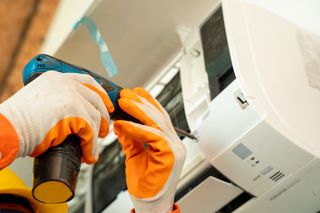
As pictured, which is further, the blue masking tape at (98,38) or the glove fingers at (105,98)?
the blue masking tape at (98,38)

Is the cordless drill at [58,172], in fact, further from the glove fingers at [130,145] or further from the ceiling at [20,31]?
the ceiling at [20,31]

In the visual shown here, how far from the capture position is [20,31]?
2.08 metres

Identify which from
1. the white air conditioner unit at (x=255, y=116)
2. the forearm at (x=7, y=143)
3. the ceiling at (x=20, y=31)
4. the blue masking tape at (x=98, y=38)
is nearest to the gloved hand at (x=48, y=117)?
the forearm at (x=7, y=143)

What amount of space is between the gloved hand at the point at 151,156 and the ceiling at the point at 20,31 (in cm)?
128

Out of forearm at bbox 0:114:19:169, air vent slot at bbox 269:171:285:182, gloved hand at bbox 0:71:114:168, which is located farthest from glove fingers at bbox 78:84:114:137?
air vent slot at bbox 269:171:285:182

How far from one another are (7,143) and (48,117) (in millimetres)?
77

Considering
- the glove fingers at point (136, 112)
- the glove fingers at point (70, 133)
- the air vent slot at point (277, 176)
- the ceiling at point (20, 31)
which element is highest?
the air vent slot at point (277, 176)

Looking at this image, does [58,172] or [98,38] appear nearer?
[58,172]

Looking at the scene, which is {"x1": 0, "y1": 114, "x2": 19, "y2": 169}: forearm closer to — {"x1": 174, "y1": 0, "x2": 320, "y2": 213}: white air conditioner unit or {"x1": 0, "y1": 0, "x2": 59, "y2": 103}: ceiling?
{"x1": 174, "y1": 0, "x2": 320, "y2": 213}: white air conditioner unit

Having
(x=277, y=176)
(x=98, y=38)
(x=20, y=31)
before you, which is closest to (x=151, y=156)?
(x=277, y=176)

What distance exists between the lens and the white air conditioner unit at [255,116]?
87cm

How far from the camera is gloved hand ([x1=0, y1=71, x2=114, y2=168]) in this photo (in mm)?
657

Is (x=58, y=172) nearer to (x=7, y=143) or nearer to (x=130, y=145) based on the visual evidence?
(x=7, y=143)

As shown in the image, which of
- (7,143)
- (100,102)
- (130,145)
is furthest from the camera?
(130,145)
